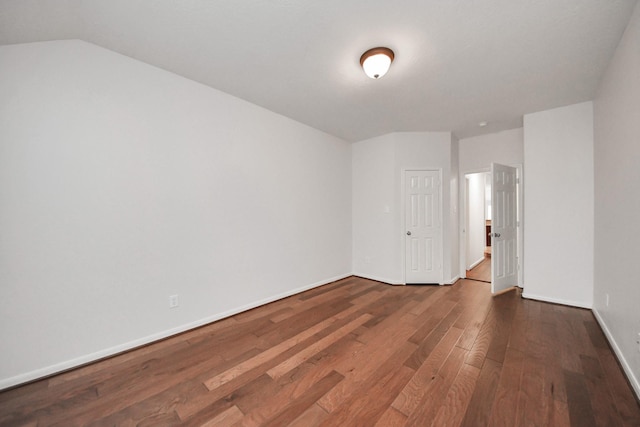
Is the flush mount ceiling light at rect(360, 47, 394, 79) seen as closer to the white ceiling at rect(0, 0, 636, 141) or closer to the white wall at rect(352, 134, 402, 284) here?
the white ceiling at rect(0, 0, 636, 141)

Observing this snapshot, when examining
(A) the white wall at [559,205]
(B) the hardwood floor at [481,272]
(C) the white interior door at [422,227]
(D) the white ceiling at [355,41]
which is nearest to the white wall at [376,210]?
(C) the white interior door at [422,227]

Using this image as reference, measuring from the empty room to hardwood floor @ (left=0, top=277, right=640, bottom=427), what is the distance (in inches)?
0.7

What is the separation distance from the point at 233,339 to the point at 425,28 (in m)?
3.23

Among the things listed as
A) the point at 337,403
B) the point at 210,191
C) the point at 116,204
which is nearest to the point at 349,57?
the point at 210,191

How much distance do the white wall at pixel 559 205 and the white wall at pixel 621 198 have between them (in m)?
0.33

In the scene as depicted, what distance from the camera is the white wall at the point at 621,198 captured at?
1.67m

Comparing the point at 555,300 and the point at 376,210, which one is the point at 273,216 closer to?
the point at 376,210

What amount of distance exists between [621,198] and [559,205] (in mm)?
1277

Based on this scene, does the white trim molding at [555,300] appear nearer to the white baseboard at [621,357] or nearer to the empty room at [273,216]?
the empty room at [273,216]

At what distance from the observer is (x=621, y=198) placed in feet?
6.45

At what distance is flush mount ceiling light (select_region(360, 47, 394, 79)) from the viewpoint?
1968 mm

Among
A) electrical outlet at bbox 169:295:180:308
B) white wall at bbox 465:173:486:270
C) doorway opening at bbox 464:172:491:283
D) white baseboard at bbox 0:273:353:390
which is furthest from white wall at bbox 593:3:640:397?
electrical outlet at bbox 169:295:180:308

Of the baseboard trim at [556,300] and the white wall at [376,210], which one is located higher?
the white wall at [376,210]

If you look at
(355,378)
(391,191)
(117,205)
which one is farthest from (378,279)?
(117,205)
